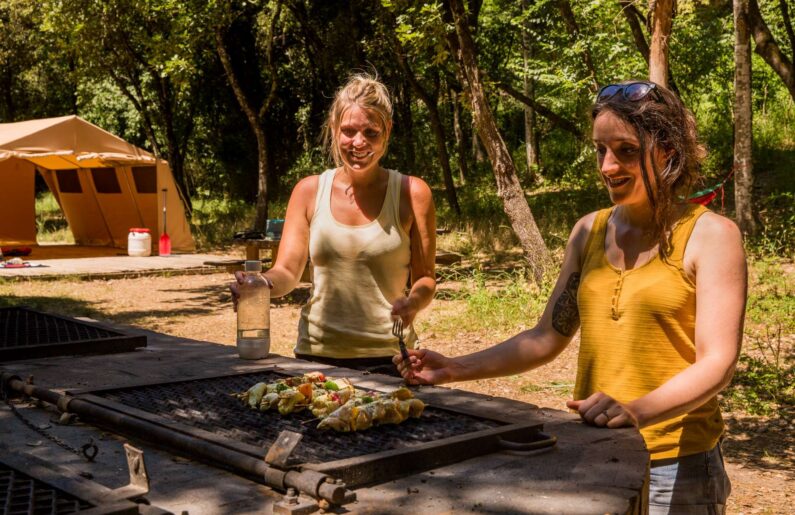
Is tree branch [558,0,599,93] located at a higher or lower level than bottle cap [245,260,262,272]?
higher

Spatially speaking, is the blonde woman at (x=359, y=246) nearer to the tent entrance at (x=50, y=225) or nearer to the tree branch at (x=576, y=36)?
the tree branch at (x=576, y=36)

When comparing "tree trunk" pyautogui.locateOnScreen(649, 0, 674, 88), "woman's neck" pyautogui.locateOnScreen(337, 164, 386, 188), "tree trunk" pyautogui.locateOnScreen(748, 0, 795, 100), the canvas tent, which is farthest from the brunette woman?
the canvas tent

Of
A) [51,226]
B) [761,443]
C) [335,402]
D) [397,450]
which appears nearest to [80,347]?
[335,402]

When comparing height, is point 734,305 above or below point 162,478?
above

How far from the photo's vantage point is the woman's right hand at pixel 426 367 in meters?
2.57

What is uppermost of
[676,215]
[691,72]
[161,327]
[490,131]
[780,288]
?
[691,72]

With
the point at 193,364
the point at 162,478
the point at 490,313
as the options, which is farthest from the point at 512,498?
the point at 490,313

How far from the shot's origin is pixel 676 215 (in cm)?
219

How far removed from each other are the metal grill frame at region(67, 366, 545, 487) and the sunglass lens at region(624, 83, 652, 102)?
0.78 metres

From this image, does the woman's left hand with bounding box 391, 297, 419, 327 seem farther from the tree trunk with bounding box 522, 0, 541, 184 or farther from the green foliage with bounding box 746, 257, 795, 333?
the tree trunk with bounding box 522, 0, 541, 184

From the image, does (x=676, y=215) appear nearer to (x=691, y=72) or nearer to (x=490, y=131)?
(x=490, y=131)

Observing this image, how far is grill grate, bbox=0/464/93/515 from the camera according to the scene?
165 cm

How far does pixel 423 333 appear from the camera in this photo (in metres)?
9.41

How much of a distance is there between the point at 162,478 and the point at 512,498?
28.2 inches
